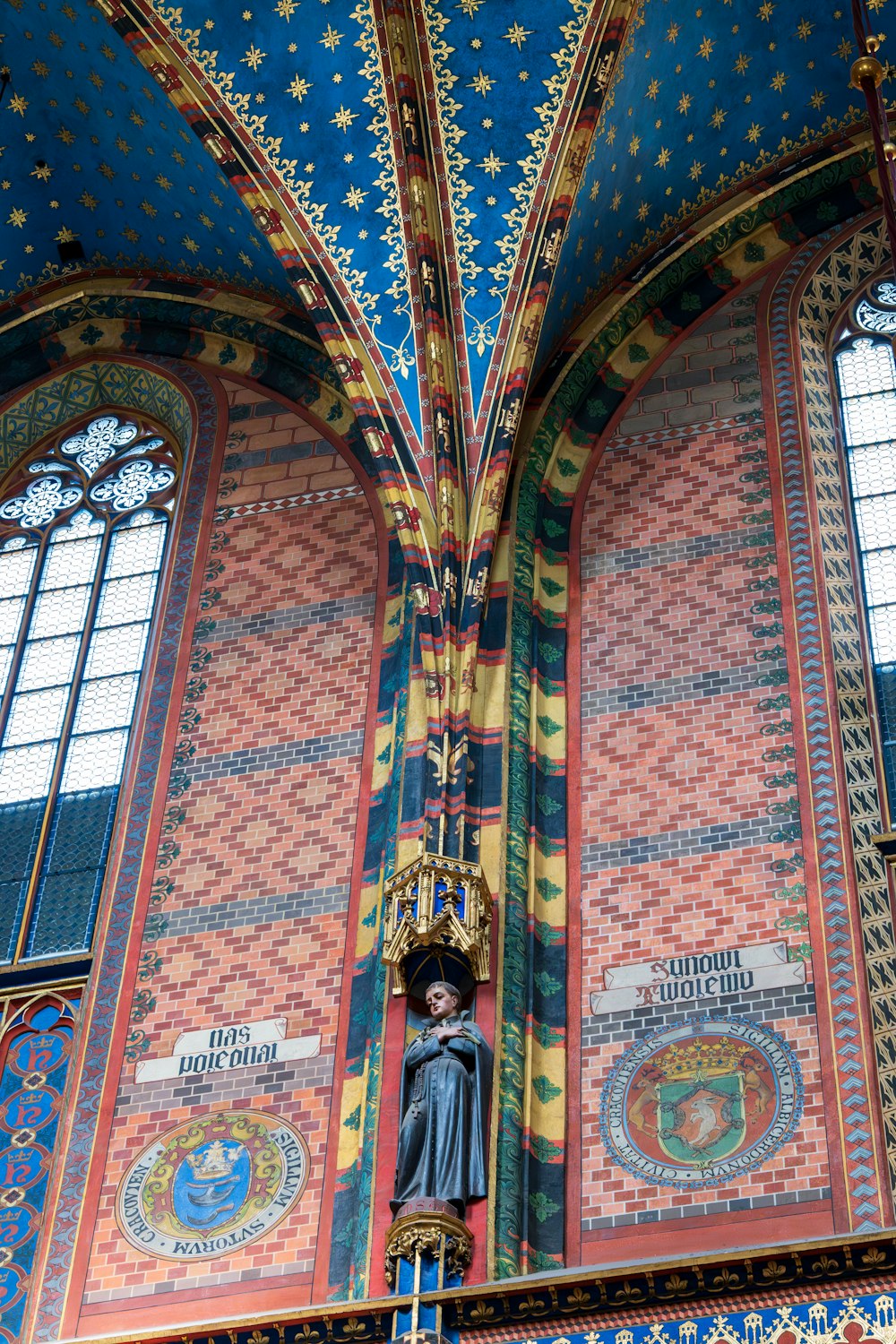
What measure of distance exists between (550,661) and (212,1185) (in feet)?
12.3

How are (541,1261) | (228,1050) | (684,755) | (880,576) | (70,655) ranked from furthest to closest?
1. (70,655)
2. (880,576)
3. (684,755)
4. (228,1050)
5. (541,1261)

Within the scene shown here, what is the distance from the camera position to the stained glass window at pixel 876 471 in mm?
14172

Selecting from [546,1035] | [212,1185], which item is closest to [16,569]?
[212,1185]

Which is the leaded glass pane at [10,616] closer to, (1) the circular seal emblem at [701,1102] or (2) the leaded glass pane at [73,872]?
(2) the leaded glass pane at [73,872]

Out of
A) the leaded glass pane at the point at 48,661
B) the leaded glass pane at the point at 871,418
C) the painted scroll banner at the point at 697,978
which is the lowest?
the painted scroll banner at the point at 697,978

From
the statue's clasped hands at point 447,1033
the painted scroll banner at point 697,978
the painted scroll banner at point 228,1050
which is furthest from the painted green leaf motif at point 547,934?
the painted scroll banner at point 228,1050

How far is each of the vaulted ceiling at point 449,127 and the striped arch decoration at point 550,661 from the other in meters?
0.29

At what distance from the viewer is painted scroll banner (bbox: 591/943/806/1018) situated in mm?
12828

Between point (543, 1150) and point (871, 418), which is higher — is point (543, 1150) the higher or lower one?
the lower one

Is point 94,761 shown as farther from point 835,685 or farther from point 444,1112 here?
point 835,685

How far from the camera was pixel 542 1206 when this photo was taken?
1234 cm

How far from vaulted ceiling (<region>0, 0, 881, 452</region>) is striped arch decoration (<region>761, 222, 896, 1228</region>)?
98 centimetres

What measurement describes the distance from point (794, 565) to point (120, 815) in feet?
13.9

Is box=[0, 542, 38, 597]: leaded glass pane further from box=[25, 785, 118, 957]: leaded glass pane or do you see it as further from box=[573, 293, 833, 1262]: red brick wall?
box=[573, 293, 833, 1262]: red brick wall
